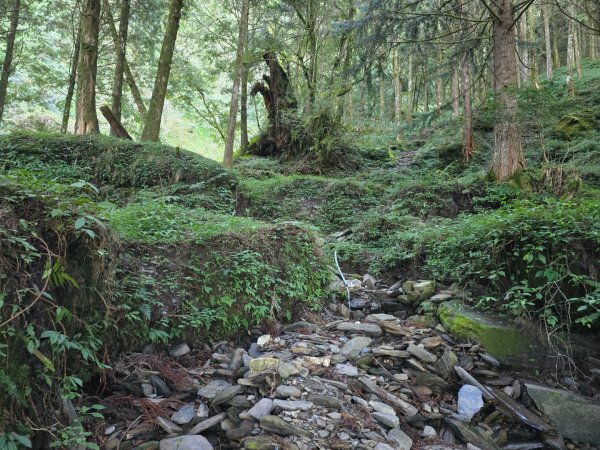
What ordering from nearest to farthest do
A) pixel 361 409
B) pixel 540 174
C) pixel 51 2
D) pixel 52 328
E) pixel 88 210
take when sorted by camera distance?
pixel 52 328 → pixel 88 210 → pixel 361 409 → pixel 540 174 → pixel 51 2

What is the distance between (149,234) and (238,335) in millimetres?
1575

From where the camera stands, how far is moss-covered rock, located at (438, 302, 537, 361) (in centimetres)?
401

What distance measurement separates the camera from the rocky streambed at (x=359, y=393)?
A: 110 inches

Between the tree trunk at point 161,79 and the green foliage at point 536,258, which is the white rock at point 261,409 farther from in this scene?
the tree trunk at point 161,79

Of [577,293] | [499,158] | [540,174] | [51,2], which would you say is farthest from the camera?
[51,2]

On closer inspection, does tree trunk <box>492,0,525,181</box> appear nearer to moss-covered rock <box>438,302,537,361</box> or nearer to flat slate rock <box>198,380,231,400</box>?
moss-covered rock <box>438,302,537,361</box>

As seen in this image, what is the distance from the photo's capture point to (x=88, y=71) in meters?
9.30

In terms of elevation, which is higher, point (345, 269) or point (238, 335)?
point (345, 269)

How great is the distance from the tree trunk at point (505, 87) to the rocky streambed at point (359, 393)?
5299 mm

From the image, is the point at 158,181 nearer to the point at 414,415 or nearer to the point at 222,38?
the point at 414,415

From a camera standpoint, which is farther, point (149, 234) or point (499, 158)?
point (499, 158)

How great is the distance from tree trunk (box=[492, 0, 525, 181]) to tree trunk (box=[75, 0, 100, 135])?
9.94 metres

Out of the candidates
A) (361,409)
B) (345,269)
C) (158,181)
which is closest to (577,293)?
(361,409)

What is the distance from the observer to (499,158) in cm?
852
